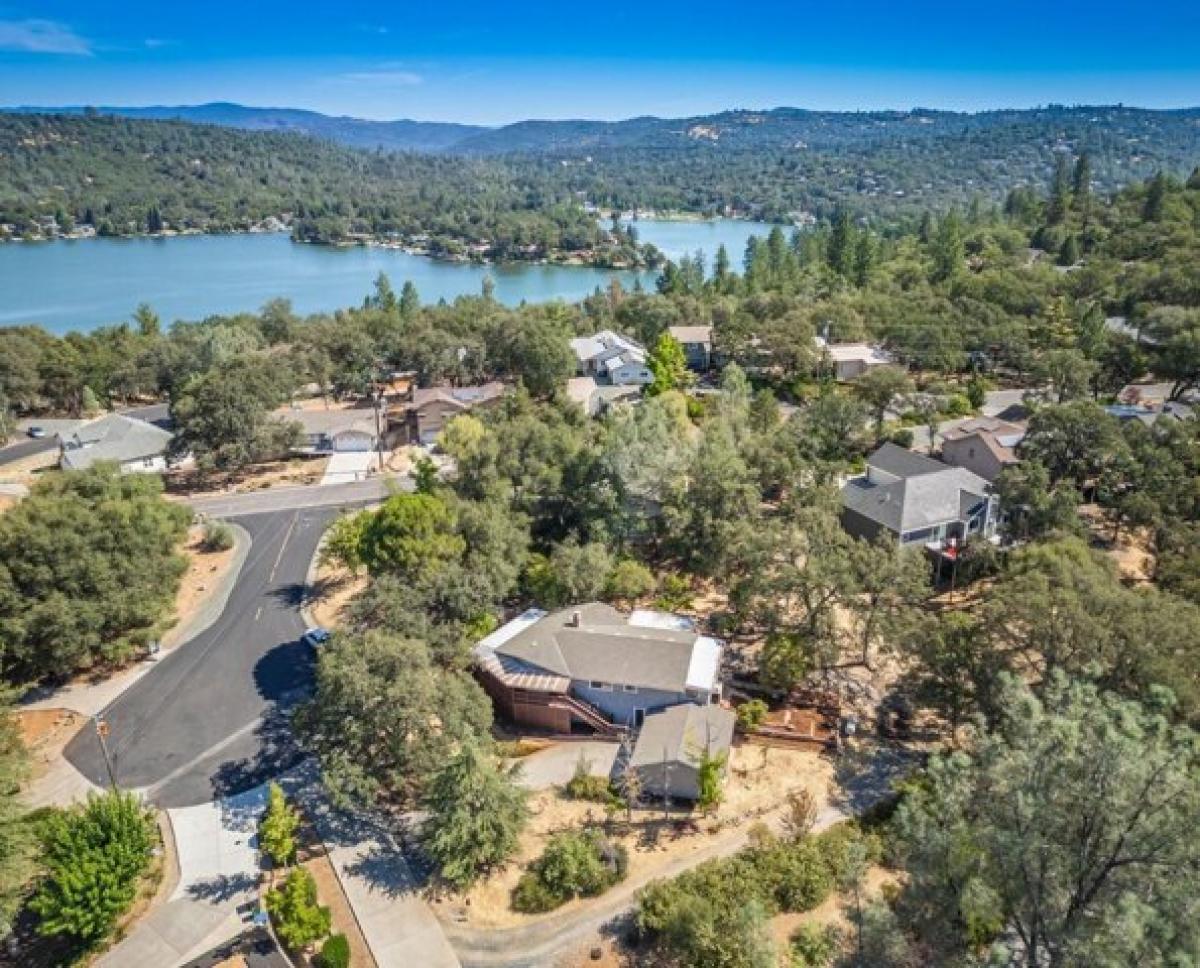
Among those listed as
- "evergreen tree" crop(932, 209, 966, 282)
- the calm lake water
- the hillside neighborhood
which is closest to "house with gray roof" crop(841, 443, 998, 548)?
the hillside neighborhood

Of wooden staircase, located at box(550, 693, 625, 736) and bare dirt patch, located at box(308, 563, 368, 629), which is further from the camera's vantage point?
bare dirt patch, located at box(308, 563, 368, 629)

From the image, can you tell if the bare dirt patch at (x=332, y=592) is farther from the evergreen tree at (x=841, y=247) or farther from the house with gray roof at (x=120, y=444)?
the evergreen tree at (x=841, y=247)

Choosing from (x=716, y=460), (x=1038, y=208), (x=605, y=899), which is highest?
(x=1038, y=208)

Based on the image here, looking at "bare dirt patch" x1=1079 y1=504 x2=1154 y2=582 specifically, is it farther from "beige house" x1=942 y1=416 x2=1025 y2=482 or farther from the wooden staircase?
the wooden staircase

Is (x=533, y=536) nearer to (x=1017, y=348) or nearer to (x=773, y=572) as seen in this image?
(x=773, y=572)

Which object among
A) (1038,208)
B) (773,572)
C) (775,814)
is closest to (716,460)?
(773,572)

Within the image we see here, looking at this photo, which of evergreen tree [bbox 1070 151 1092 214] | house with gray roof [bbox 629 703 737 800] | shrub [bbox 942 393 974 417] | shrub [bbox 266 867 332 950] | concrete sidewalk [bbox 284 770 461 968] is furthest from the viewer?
evergreen tree [bbox 1070 151 1092 214]

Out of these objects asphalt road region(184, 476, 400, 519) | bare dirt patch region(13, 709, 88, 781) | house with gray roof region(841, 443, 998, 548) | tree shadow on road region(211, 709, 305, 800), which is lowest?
bare dirt patch region(13, 709, 88, 781)

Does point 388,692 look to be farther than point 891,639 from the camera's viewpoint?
No
